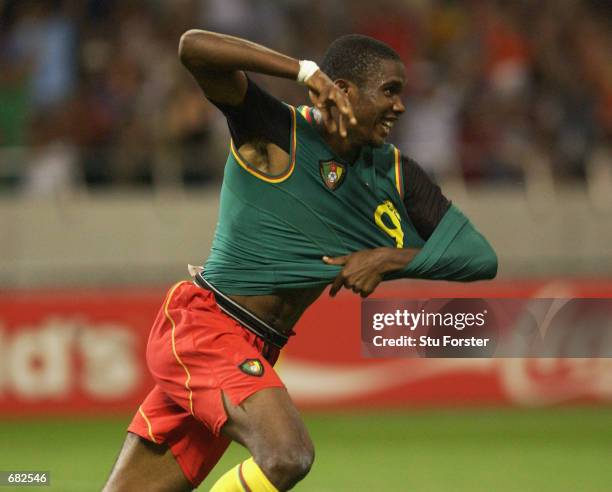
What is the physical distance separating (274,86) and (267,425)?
27.5 ft

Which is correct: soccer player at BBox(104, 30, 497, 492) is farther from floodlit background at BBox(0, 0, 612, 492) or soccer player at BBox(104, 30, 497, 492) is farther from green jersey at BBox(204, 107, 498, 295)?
floodlit background at BBox(0, 0, 612, 492)

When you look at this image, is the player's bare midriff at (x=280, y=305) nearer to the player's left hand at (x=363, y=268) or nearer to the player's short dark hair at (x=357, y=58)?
the player's left hand at (x=363, y=268)

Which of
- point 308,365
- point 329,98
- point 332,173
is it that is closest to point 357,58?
point 332,173

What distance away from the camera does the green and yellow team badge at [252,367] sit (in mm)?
5172

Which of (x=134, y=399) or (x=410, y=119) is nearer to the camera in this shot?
(x=134, y=399)

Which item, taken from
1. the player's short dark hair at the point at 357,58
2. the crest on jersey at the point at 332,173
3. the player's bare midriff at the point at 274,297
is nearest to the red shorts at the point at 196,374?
the player's bare midriff at the point at 274,297

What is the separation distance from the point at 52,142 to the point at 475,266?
26.1ft

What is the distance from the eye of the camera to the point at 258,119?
17.3 ft

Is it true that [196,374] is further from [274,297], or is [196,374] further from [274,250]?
[274,250]

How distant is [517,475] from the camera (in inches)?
362

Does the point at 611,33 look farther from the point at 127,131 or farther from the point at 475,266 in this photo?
the point at 475,266

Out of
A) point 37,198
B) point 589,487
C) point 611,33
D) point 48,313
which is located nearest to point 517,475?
point 589,487

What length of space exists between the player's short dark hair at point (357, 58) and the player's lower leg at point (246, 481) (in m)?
1.68

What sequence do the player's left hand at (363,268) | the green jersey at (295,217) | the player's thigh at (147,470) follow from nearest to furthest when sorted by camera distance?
the player's left hand at (363,268)
the green jersey at (295,217)
the player's thigh at (147,470)
